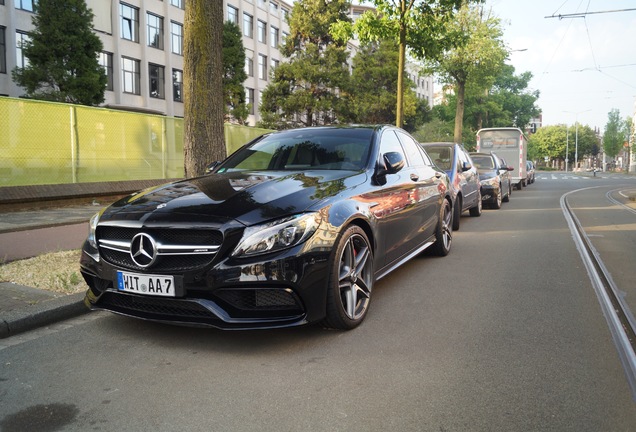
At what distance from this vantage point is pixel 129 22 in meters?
36.1

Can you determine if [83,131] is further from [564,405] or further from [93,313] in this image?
[564,405]

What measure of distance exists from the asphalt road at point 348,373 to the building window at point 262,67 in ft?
161

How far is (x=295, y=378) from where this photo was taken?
3043 mm

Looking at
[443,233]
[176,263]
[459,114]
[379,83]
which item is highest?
[379,83]

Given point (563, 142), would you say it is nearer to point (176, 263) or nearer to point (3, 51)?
point (3, 51)

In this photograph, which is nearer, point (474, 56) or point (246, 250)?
point (246, 250)

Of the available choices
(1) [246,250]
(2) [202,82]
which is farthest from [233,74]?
(1) [246,250]

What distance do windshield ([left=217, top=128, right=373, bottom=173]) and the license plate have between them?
5.80 ft

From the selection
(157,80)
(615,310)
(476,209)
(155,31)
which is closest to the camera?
(615,310)

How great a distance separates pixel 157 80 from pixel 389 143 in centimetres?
3662

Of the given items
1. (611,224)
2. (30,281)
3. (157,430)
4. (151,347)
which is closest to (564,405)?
(157,430)

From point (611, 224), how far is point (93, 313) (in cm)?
972

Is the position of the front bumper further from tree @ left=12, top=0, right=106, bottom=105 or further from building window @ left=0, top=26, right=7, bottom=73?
building window @ left=0, top=26, right=7, bottom=73

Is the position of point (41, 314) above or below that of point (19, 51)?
below
